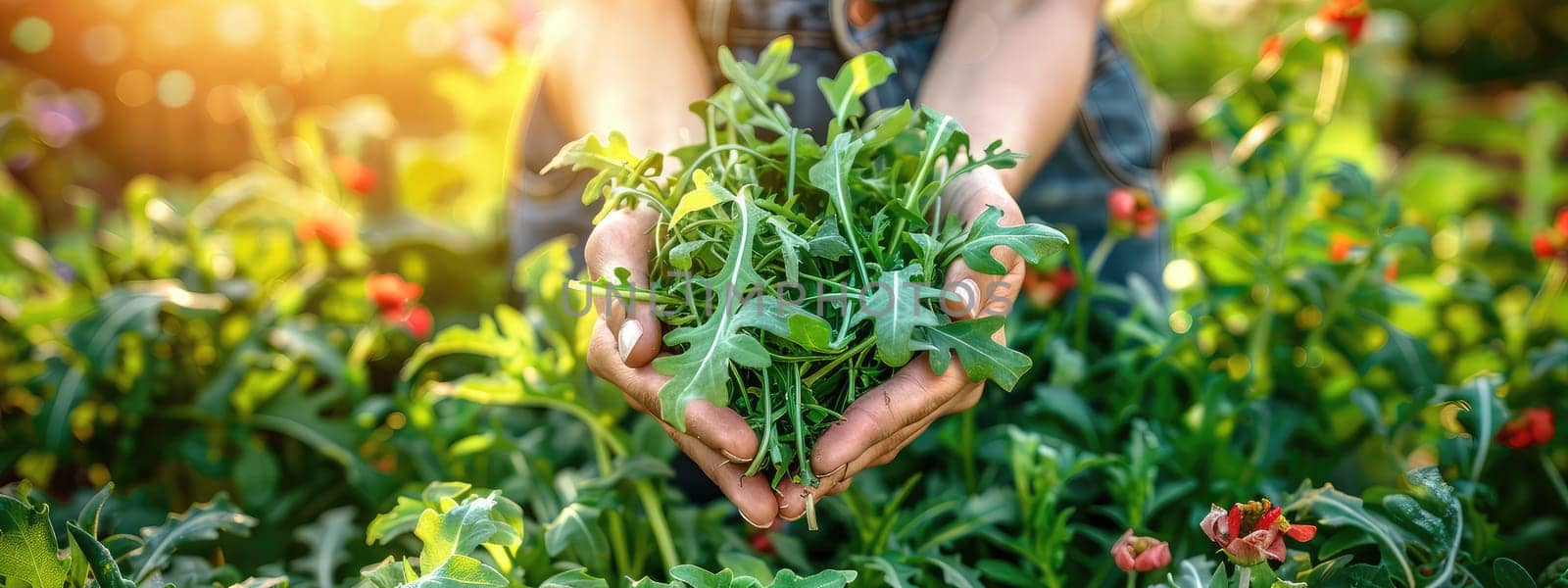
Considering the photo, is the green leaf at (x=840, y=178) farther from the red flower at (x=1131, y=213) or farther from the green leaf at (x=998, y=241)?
the red flower at (x=1131, y=213)

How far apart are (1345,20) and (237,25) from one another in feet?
11.1

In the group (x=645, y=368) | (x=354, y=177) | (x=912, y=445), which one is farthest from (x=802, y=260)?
(x=354, y=177)

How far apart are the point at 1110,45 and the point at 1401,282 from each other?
65 centimetres

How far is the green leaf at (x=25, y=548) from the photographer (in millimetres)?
1013

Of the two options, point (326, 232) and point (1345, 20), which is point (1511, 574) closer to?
point (1345, 20)

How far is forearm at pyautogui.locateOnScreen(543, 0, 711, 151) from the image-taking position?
1529 millimetres

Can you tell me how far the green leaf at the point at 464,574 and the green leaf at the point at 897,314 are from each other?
0.40m

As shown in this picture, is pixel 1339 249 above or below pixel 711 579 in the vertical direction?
below

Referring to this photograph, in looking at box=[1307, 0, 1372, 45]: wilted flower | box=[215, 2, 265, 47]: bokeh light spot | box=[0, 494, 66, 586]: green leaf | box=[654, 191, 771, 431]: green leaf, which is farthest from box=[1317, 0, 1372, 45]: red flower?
box=[215, 2, 265, 47]: bokeh light spot

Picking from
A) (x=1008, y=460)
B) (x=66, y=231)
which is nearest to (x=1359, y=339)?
(x=1008, y=460)

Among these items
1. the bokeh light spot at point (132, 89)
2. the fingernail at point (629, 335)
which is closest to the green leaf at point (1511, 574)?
the fingernail at point (629, 335)

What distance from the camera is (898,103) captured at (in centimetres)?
167

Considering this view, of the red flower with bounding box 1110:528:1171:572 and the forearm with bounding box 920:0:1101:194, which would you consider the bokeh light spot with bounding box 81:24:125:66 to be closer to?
the forearm with bounding box 920:0:1101:194

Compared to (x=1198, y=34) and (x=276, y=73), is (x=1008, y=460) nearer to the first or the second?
(x=276, y=73)
